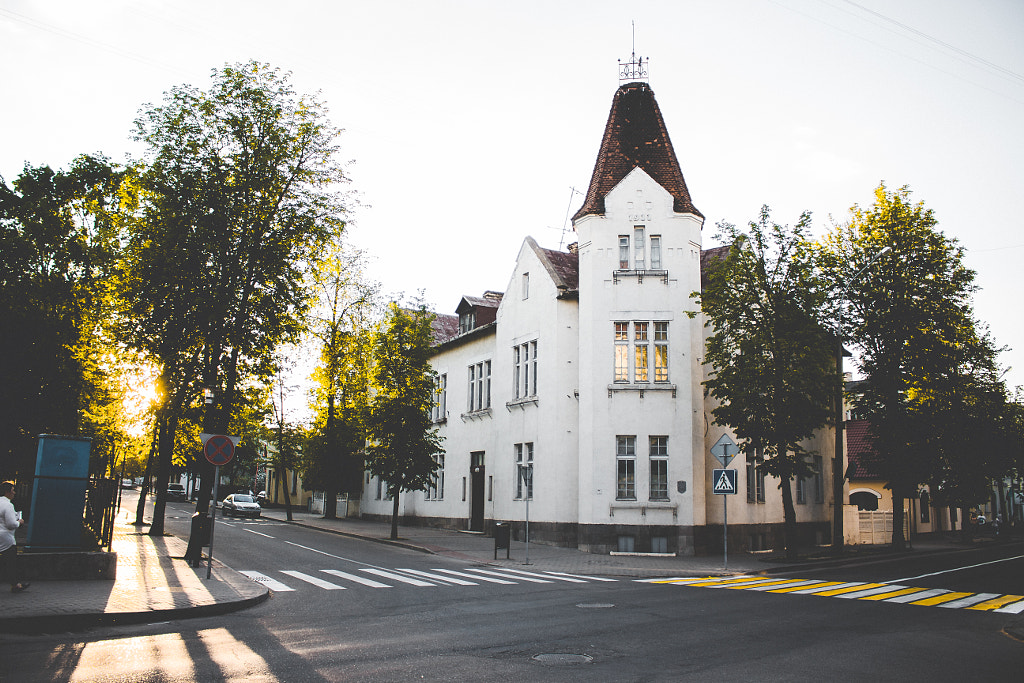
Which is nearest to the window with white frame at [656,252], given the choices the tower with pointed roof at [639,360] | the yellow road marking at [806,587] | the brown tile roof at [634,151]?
the tower with pointed roof at [639,360]

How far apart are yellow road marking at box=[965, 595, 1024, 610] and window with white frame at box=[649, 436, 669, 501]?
1088 centimetres

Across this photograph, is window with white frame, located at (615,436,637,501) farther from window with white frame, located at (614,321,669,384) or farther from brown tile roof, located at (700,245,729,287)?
brown tile roof, located at (700,245,729,287)

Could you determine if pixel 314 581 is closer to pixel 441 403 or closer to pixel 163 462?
pixel 163 462

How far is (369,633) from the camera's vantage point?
369 inches

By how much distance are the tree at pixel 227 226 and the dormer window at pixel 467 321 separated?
16597 mm

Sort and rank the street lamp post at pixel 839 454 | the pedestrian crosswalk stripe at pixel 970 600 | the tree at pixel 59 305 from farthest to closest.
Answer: the street lamp post at pixel 839 454 < the tree at pixel 59 305 < the pedestrian crosswalk stripe at pixel 970 600

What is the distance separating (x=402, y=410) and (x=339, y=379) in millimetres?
11669

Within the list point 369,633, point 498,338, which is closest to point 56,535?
point 369,633

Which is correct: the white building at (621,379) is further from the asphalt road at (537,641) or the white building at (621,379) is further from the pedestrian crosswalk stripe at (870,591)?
the asphalt road at (537,641)

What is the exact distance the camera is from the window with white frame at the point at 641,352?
25.3 m

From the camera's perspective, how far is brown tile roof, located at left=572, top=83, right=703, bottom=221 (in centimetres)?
2672

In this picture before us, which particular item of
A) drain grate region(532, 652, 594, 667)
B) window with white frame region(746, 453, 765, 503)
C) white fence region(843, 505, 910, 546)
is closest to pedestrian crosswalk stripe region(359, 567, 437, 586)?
drain grate region(532, 652, 594, 667)

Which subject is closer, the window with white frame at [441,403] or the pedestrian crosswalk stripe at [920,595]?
the pedestrian crosswalk stripe at [920,595]

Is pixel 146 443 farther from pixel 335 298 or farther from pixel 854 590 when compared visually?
pixel 854 590
